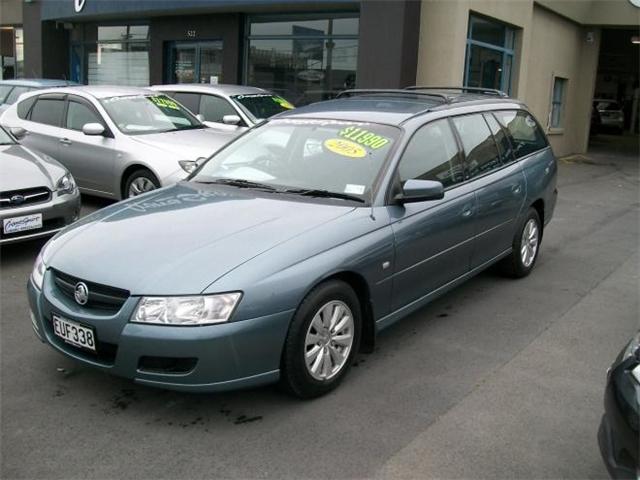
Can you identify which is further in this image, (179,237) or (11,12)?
(11,12)

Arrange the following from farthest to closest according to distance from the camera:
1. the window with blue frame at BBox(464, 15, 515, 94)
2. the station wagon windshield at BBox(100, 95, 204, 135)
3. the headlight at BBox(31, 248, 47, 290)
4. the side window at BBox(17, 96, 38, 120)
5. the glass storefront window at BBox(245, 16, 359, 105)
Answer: the glass storefront window at BBox(245, 16, 359, 105) < the window with blue frame at BBox(464, 15, 515, 94) < the side window at BBox(17, 96, 38, 120) < the station wagon windshield at BBox(100, 95, 204, 135) < the headlight at BBox(31, 248, 47, 290)

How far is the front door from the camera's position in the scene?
14.8 meters

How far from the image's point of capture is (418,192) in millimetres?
3916

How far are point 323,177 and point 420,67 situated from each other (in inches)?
317

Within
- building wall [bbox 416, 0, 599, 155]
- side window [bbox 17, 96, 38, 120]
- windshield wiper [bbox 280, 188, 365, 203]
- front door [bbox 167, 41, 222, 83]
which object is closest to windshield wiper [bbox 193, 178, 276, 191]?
windshield wiper [bbox 280, 188, 365, 203]

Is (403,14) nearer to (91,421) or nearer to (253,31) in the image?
(253,31)

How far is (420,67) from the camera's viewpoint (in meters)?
11.6

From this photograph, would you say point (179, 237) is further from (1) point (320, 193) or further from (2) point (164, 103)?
(2) point (164, 103)

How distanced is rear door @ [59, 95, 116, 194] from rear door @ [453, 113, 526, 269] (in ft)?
14.9

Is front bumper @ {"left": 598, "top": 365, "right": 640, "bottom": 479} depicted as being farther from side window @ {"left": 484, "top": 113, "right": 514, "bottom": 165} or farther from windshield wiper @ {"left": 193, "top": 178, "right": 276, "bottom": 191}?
side window @ {"left": 484, "top": 113, "right": 514, "bottom": 165}

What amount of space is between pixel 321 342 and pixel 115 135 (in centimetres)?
530

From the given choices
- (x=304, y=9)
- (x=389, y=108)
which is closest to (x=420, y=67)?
(x=304, y=9)

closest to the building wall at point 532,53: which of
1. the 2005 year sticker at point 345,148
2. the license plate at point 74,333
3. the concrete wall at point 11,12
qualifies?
the 2005 year sticker at point 345,148

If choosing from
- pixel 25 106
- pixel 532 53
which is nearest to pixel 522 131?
pixel 25 106
